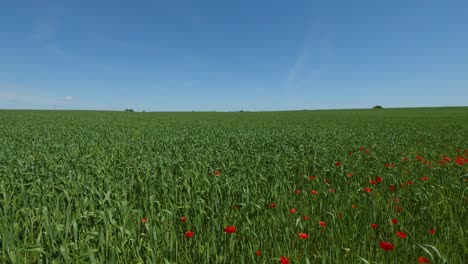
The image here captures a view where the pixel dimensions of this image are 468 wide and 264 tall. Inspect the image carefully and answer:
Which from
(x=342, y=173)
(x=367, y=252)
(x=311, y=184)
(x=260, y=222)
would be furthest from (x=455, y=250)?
(x=342, y=173)

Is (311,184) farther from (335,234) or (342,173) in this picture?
(335,234)

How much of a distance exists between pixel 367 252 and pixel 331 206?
1.17 m

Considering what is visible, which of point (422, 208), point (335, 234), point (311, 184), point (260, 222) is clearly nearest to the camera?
point (335, 234)

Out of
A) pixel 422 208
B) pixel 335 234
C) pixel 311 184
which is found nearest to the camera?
pixel 335 234

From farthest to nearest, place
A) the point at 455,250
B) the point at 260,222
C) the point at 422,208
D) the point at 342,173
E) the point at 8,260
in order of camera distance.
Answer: the point at 342,173, the point at 422,208, the point at 260,222, the point at 455,250, the point at 8,260

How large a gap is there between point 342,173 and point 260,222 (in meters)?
3.07

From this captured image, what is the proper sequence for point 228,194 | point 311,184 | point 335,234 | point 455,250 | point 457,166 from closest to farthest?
point 455,250 < point 335,234 < point 228,194 < point 311,184 < point 457,166

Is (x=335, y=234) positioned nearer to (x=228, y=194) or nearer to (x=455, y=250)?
(x=455, y=250)

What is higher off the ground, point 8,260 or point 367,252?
point 8,260

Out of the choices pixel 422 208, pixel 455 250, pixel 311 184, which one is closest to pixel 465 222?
pixel 422 208

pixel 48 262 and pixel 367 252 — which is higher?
pixel 48 262

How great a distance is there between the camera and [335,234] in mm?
3152

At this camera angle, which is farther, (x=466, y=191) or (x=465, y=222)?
(x=466, y=191)

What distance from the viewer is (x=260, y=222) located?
337 centimetres
